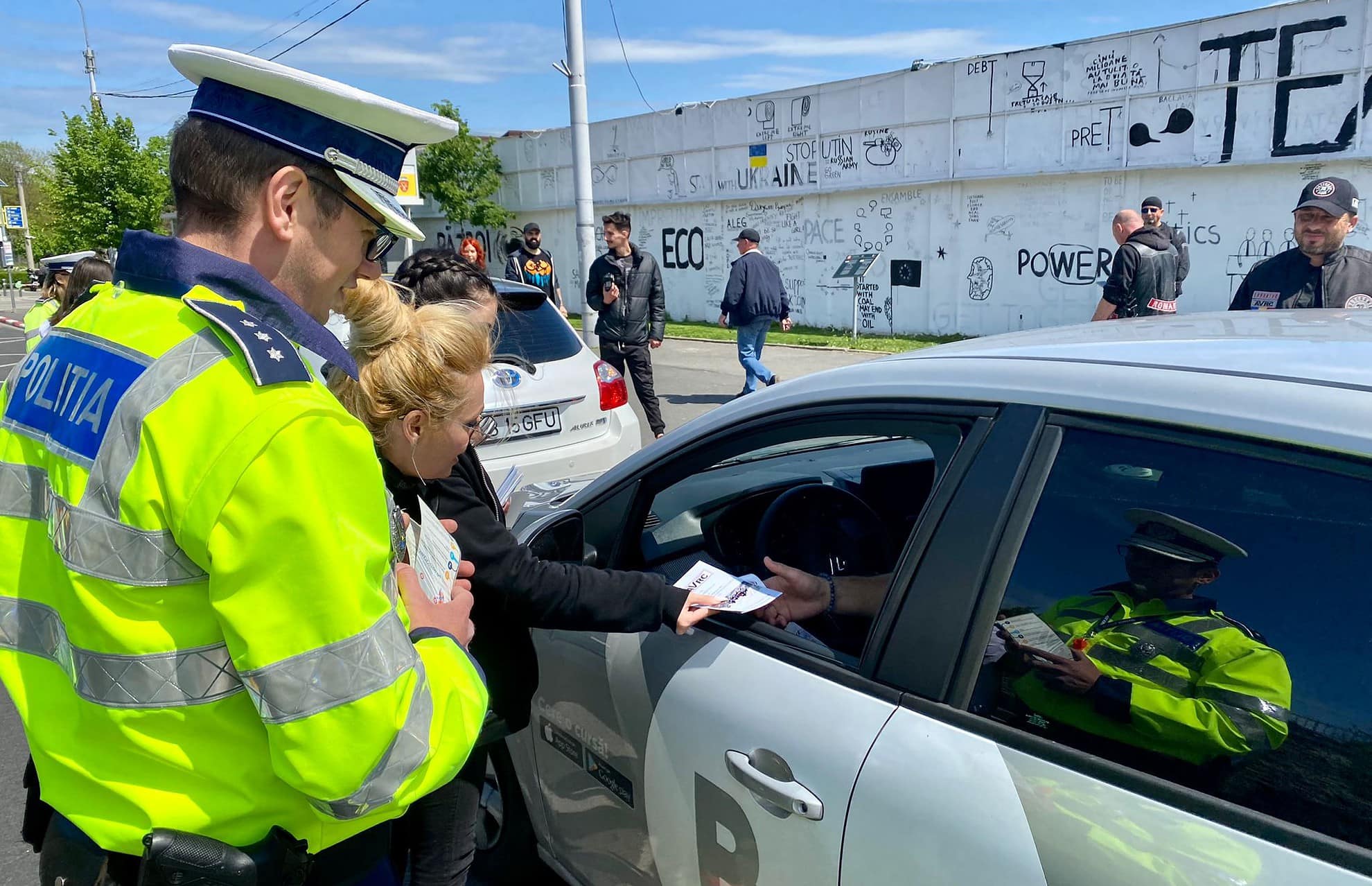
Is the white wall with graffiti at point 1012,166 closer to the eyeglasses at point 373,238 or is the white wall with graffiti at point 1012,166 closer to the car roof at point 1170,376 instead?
the car roof at point 1170,376

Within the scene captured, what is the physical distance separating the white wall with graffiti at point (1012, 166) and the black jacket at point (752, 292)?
21.3 feet

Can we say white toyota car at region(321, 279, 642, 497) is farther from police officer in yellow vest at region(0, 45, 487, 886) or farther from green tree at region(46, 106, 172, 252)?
green tree at region(46, 106, 172, 252)

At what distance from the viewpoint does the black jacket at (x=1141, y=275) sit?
670 cm

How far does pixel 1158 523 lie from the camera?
134 centimetres

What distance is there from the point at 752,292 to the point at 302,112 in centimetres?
796

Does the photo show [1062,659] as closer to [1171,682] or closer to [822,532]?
[1171,682]

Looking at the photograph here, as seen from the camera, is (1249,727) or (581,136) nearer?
(1249,727)


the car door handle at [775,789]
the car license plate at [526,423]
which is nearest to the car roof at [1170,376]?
the car door handle at [775,789]

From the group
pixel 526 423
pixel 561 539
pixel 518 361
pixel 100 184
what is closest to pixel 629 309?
pixel 518 361

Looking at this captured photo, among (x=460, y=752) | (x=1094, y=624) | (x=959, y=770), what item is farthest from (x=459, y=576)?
(x=1094, y=624)

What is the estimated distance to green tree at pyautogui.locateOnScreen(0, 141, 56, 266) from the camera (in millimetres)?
46188

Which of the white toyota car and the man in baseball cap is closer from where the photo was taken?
the man in baseball cap

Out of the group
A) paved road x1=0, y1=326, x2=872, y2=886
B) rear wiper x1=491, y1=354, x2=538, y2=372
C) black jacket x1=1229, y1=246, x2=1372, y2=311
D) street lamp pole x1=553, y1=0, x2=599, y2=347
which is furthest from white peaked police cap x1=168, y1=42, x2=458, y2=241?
street lamp pole x1=553, y1=0, x2=599, y2=347

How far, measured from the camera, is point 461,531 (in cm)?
195
